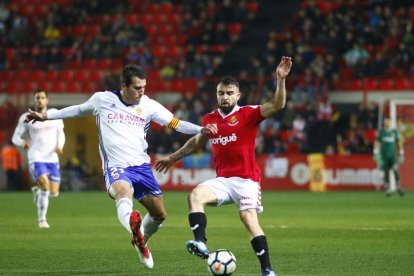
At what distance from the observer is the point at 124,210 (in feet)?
34.3

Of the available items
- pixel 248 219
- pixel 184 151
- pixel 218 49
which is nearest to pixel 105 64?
pixel 218 49

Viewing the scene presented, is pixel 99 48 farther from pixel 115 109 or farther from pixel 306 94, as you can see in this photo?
pixel 115 109

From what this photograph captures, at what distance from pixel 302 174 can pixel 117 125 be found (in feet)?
66.5

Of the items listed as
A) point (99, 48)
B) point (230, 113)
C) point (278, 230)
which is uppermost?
point (99, 48)

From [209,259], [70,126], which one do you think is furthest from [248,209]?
[70,126]

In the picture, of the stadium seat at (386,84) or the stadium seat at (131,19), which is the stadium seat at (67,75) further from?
the stadium seat at (386,84)

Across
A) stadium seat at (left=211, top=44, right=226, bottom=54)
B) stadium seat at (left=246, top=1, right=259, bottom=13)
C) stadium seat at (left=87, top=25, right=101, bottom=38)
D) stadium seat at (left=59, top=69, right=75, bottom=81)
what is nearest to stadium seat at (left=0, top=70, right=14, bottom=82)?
stadium seat at (left=59, top=69, right=75, bottom=81)

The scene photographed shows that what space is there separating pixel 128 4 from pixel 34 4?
3839 millimetres

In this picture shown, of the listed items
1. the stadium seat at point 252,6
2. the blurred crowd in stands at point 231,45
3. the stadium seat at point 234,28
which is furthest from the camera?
the stadium seat at point 252,6

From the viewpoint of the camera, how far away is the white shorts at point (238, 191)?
10.2 metres

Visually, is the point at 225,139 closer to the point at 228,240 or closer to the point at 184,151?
the point at 184,151

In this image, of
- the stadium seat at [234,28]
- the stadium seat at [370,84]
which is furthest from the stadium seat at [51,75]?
the stadium seat at [370,84]

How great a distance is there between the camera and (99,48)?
3750 centimetres

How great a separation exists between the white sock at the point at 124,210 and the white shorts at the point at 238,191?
0.83 metres
